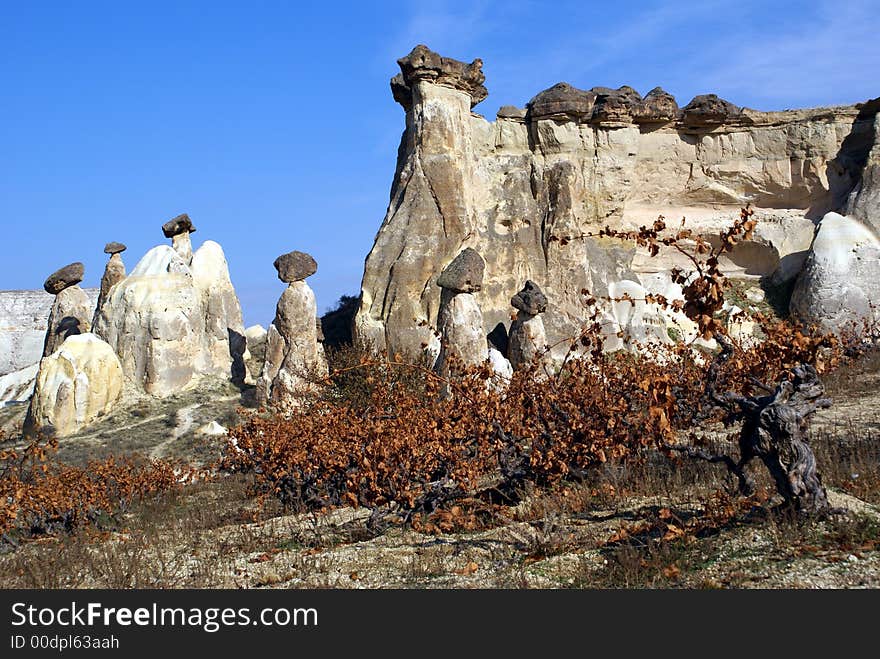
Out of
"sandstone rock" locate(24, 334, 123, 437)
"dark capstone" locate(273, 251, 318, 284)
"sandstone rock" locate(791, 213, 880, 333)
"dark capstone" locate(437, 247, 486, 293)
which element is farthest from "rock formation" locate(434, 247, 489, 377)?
"sandstone rock" locate(791, 213, 880, 333)

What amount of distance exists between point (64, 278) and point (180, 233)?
2.62m

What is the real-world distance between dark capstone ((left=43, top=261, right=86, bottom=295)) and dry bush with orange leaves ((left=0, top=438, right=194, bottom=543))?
11.0 metres

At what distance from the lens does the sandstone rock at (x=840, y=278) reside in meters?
17.7

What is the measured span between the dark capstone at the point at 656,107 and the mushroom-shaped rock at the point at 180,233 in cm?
1041

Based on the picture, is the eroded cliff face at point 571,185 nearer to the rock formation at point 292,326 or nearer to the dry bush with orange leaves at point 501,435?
the rock formation at point 292,326

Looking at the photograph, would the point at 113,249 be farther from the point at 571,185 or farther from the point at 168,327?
the point at 571,185

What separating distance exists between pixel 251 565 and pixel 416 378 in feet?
23.7

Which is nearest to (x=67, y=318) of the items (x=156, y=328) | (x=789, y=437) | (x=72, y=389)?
(x=156, y=328)

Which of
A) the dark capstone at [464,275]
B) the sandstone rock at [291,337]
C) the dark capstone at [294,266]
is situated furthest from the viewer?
the dark capstone at [294,266]

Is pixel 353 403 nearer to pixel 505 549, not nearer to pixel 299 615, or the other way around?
pixel 505 549

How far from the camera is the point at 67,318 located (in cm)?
1983

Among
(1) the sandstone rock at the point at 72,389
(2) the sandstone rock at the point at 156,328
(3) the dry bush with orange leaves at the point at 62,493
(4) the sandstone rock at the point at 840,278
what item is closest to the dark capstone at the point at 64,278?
(2) the sandstone rock at the point at 156,328

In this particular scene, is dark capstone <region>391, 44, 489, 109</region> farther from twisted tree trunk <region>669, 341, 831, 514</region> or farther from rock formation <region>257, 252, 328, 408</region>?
twisted tree trunk <region>669, 341, 831, 514</region>

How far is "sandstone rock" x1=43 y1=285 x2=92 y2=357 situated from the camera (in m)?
19.7
